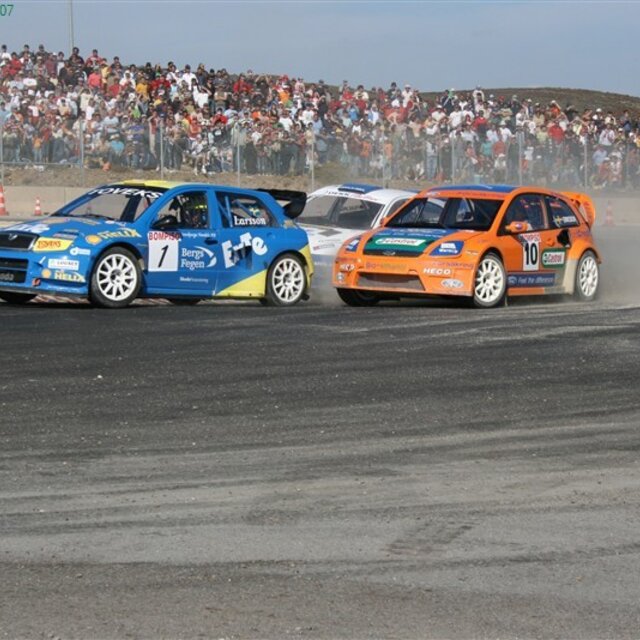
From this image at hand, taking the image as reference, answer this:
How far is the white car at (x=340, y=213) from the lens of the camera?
18.4 metres

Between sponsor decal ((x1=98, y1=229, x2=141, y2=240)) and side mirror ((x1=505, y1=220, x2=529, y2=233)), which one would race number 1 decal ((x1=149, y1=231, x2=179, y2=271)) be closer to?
sponsor decal ((x1=98, y1=229, x2=141, y2=240))

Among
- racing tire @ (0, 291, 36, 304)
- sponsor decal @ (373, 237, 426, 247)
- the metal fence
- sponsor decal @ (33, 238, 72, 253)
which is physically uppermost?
the metal fence

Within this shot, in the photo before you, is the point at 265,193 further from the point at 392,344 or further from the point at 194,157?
the point at 194,157

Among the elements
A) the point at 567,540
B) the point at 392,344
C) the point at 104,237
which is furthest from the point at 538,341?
the point at 567,540

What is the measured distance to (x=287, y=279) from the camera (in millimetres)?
16953

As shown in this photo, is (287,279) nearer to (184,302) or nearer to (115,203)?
(184,302)

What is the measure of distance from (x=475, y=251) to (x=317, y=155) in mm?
16768

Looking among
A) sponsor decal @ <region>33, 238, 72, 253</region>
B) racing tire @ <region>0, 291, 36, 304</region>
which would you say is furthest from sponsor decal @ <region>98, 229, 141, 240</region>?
racing tire @ <region>0, 291, 36, 304</region>

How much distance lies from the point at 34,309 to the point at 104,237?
3.29ft

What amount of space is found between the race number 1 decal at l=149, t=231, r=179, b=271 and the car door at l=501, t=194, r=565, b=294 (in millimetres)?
3675

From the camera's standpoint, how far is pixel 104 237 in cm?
1529

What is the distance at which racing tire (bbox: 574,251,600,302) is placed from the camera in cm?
1812

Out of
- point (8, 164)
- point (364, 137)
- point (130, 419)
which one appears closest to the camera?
point (130, 419)

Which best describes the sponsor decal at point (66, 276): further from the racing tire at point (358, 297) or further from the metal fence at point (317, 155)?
the metal fence at point (317, 155)
